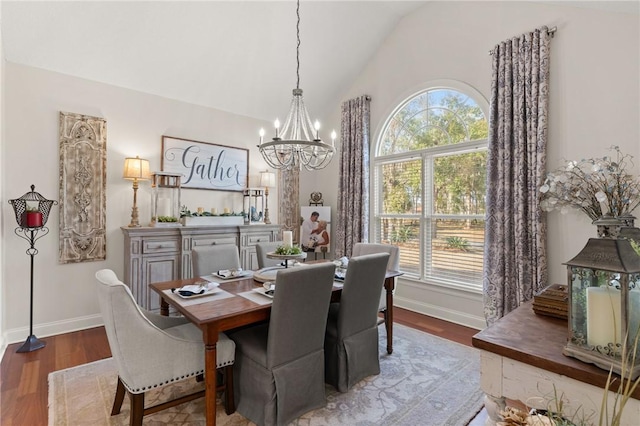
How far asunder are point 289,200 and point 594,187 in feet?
13.1

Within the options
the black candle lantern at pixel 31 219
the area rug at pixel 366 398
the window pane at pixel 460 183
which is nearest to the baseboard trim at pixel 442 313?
the area rug at pixel 366 398

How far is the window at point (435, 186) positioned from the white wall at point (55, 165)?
3.08 m

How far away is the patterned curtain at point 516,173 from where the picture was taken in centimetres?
312

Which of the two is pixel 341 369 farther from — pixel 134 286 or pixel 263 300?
pixel 134 286

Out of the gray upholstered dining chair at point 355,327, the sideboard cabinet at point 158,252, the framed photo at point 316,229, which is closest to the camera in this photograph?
the gray upholstered dining chair at point 355,327

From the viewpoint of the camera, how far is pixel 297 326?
199cm

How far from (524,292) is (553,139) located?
156cm

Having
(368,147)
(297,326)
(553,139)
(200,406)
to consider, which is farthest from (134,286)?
(553,139)

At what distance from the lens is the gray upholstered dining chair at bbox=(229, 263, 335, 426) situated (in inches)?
75.1

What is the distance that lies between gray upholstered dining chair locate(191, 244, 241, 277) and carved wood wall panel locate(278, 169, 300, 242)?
2032 mm

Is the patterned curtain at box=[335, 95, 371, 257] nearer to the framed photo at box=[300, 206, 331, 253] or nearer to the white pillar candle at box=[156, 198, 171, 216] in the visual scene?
the framed photo at box=[300, 206, 331, 253]

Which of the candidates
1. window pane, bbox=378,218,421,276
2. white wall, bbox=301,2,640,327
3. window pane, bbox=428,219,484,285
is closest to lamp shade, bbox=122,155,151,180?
window pane, bbox=378,218,421,276

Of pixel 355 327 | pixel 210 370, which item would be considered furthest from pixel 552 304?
pixel 210 370

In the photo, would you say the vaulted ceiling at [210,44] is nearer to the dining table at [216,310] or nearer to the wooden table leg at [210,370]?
the dining table at [216,310]
